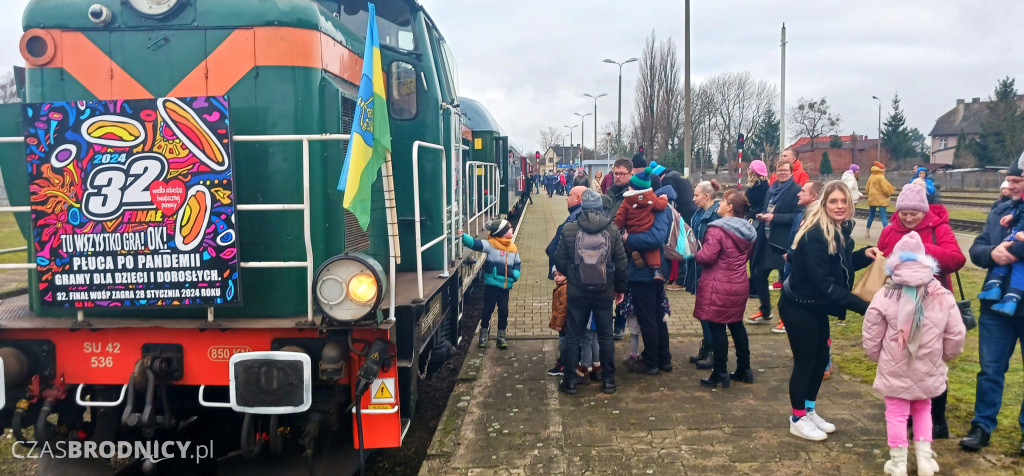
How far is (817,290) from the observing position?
13.6ft

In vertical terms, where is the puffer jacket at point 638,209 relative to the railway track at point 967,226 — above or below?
above

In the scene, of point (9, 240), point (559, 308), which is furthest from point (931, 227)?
point (9, 240)

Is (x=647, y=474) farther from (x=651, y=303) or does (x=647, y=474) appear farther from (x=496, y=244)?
(x=496, y=244)

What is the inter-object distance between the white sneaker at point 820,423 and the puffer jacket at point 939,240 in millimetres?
1132

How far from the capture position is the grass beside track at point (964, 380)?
13.7ft

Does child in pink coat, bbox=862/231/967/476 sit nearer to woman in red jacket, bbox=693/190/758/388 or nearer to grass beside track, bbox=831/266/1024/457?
grass beside track, bbox=831/266/1024/457

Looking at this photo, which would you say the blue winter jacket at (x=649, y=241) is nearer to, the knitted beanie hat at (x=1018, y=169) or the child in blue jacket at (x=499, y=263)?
the child in blue jacket at (x=499, y=263)

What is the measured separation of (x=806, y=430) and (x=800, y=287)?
0.91 meters

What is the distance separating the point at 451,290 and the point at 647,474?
2155mm

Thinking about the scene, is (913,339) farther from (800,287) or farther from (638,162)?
(638,162)

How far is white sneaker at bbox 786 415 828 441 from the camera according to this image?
421cm

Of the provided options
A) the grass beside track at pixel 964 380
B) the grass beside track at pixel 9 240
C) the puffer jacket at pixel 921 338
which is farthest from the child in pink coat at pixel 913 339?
the grass beside track at pixel 9 240

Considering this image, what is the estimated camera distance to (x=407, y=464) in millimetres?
4512

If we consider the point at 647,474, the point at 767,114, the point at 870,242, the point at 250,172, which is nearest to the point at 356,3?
the point at 250,172
